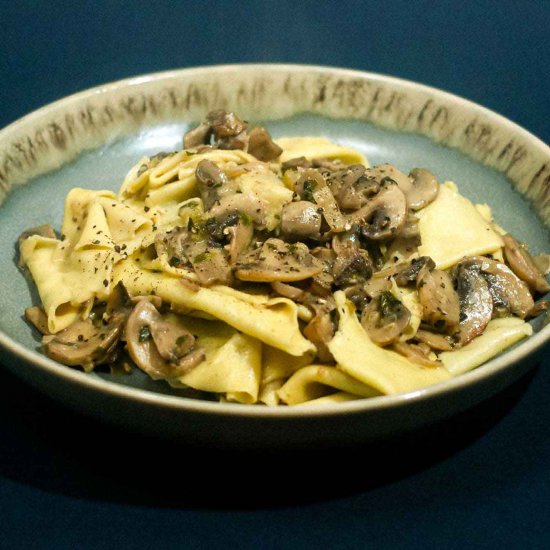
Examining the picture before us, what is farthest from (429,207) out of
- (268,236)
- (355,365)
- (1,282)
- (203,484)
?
(1,282)

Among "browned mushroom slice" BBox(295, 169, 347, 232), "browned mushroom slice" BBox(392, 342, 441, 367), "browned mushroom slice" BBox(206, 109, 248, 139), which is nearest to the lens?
"browned mushroom slice" BBox(392, 342, 441, 367)

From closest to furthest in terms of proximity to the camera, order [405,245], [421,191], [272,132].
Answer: [405,245], [421,191], [272,132]

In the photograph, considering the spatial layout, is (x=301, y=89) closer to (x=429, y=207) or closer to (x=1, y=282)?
(x=429, y=207)

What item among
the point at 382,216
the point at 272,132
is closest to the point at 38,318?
the point at 382,216

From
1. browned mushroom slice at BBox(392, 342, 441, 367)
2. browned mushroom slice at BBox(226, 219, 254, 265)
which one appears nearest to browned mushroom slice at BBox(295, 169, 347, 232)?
browned mushroom slice at BBox(226, 219, 254, 265)

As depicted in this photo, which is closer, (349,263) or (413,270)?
(349,263)

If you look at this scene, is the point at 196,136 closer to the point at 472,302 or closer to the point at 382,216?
the point at 382,216

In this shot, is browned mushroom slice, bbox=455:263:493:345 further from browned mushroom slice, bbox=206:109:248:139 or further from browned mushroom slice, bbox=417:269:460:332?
browned mushroom slice, bbox=206:109:248:139
